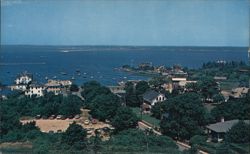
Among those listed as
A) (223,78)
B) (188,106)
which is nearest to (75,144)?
(188,106)

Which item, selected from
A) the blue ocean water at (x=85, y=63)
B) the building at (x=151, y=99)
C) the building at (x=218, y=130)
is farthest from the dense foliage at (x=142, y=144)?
the blue ocean water at (x=85, y=63)

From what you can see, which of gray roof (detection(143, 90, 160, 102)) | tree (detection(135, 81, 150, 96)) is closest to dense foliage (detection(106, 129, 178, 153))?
gray roof (detection(143, 90, 160, 102))

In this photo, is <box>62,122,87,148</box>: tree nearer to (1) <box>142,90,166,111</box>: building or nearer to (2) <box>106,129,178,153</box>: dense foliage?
(2) <box>106,129,178,153</box>: dense foliage

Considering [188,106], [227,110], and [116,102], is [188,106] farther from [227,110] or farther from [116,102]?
[116,102]

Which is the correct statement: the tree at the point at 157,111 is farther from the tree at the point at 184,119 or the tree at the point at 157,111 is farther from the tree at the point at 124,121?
the tree at the point at 124,121

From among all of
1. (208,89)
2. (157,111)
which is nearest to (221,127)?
(157,111)
